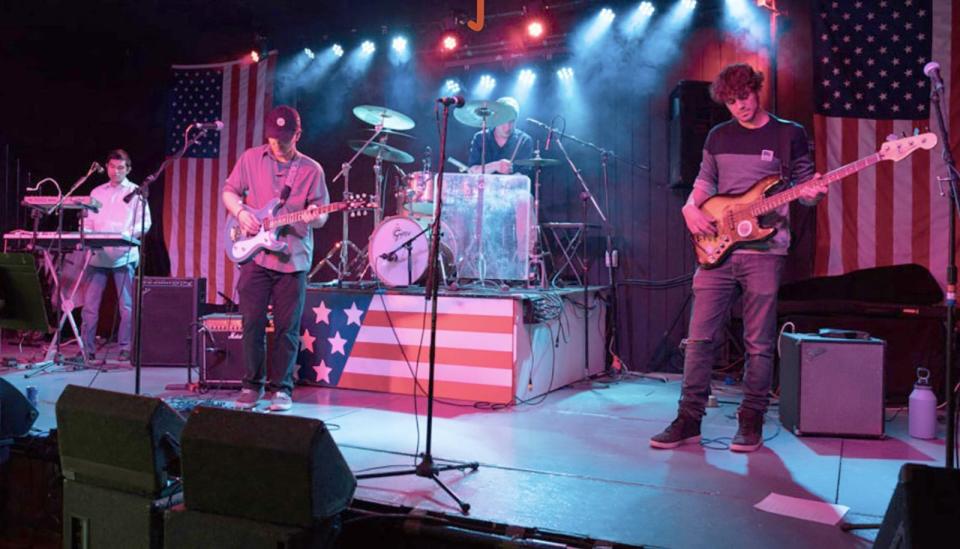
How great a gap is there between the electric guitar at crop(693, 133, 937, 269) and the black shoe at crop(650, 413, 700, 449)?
38.9 inches

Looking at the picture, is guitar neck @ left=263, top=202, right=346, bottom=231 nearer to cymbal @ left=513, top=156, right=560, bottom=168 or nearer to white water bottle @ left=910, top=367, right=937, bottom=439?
cymbal @ left=513, top=156, right=560, bottom=168

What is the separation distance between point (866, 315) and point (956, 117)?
2201mm

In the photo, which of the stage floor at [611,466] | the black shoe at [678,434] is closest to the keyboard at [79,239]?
the stage floor at [611,466]

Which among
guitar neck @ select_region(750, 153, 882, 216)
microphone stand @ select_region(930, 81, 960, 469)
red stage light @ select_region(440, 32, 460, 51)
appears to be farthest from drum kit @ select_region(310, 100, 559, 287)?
microphone stand @ select_region(930, 81, 960, 469)

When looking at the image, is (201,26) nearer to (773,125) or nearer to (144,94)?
(144,94)

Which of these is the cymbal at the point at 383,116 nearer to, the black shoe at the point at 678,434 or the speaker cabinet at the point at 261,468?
the black shoe at the point at 678,434

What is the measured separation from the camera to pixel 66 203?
7539 millimetres

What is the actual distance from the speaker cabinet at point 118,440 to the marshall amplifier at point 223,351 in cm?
317

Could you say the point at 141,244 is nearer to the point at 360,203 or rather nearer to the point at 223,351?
the point at 360,203

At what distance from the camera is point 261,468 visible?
2648 mm

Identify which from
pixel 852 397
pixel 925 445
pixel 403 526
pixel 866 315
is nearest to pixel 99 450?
pixel 403 526

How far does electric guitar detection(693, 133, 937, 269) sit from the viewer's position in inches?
173

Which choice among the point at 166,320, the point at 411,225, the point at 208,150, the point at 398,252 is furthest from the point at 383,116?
the point at 208,150

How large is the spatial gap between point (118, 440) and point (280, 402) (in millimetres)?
2391
